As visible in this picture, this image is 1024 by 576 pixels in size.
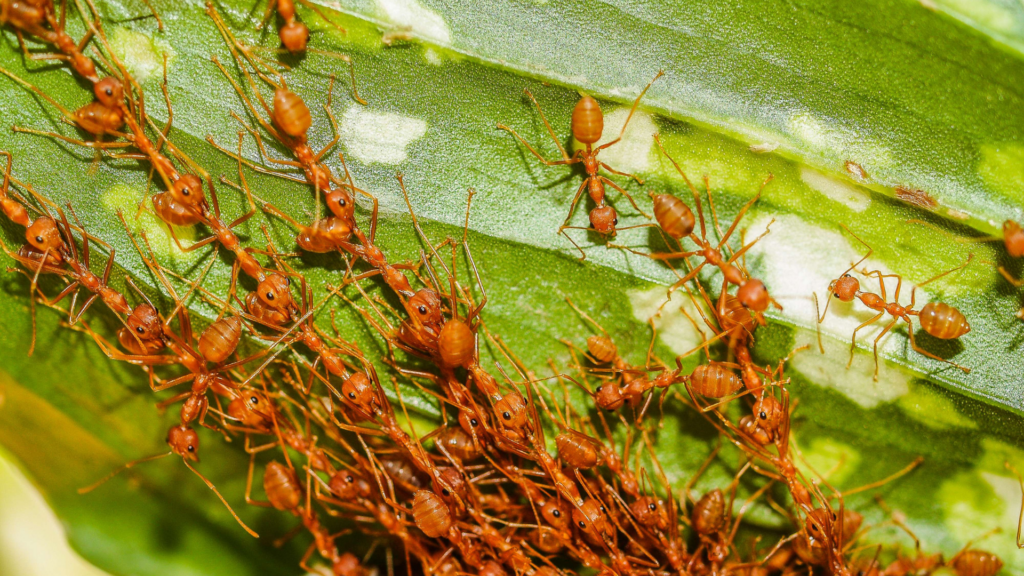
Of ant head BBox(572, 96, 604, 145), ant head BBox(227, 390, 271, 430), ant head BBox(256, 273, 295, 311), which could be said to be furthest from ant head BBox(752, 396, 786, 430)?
ant head BBox(227, 390, 271, 430)

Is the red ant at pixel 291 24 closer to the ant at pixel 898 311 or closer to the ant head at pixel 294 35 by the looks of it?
the ant head at pixel 294 35

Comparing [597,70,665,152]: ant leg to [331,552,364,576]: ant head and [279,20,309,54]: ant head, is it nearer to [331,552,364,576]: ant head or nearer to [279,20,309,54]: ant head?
[279,20,309,54]: ant head

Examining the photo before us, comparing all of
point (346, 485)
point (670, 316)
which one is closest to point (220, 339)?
point (346, 485)

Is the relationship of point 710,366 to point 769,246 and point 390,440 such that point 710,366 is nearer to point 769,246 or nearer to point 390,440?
point 769,246

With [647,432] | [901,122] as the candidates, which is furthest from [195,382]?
[901,122]

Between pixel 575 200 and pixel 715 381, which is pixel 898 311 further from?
pixel 575 200

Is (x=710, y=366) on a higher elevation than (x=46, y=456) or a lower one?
higher
